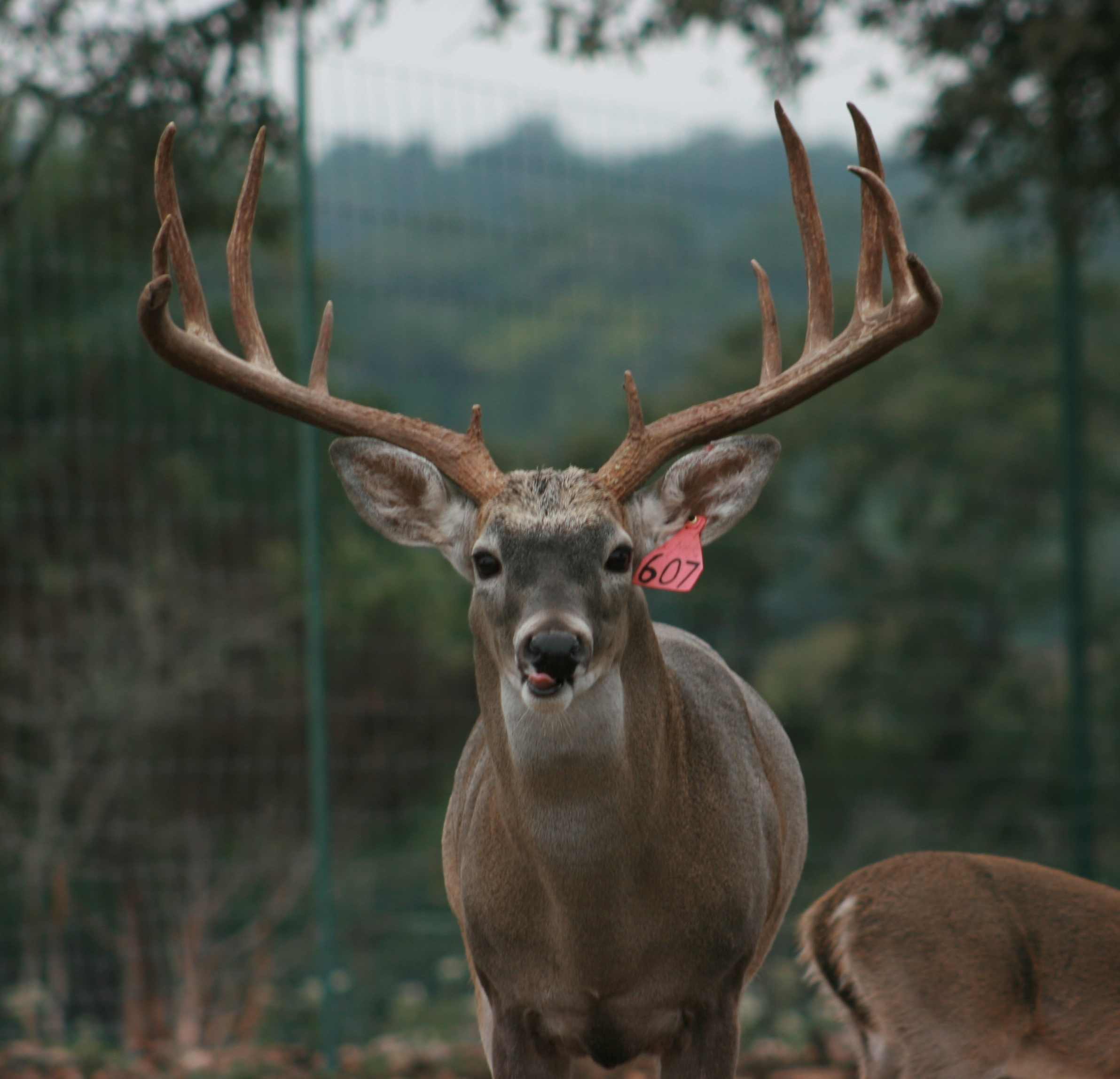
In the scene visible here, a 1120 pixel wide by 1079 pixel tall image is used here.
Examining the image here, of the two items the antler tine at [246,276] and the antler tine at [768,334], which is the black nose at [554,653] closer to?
the antler tine at [768,334]

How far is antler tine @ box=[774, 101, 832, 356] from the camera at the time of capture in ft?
12.8

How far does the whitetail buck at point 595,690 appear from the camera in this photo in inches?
132

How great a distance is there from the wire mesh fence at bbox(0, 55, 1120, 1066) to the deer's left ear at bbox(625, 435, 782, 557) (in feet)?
12.8

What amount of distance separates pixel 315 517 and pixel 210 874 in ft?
8.86

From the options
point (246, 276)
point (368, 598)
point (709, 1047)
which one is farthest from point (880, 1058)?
point (368, 598)

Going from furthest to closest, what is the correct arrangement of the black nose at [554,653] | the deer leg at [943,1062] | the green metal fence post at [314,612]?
the green metal fence post at [314,612], the deer leg at [943,1062], the black nose at [554,653]

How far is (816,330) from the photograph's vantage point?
391cm

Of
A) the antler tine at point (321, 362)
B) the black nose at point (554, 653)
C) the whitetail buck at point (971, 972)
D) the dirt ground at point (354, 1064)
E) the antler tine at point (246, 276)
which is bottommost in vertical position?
the dirt ground at point (354, 1064)

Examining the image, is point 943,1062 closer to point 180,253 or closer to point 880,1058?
point 880,1058

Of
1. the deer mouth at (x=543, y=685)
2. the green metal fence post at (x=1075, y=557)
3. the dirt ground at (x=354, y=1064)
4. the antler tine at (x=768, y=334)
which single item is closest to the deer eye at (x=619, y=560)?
the deer mouth at (x=543, y=685)

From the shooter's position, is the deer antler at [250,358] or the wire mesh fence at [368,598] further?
the wire mesh fence at [368,598]

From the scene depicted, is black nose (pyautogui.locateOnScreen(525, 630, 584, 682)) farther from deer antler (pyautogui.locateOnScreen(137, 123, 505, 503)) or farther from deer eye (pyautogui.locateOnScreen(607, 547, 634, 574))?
deer antler (pyautogui.locateOnScreen(137, 123, 505, 503))

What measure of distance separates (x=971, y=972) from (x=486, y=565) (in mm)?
1864

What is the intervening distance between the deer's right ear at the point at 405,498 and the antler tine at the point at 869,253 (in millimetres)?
1103
